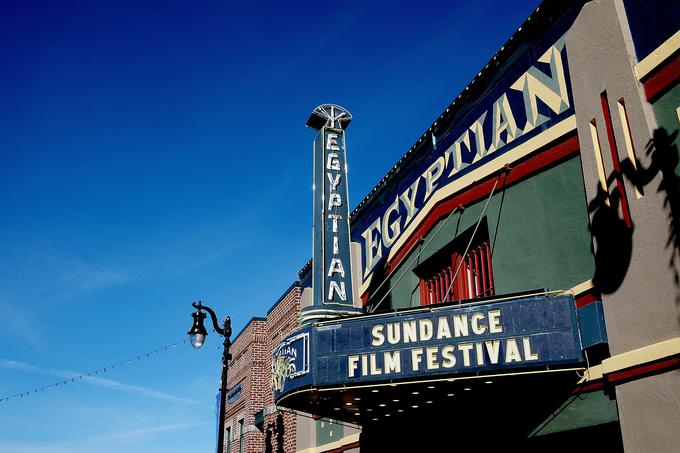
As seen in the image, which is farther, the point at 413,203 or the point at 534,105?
the point at 413,203

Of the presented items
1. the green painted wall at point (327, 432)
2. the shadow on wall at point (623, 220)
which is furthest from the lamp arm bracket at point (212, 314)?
the shadow on wall at point (623, 220)

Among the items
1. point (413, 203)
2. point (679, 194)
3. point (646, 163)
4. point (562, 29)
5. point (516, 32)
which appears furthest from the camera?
point (413, 203)

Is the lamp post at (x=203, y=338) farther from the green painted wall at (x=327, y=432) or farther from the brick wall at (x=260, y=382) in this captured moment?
the brick wall at (x=260, y=382)

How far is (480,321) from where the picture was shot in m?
8.98

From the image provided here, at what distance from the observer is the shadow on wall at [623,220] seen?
7.50 meters

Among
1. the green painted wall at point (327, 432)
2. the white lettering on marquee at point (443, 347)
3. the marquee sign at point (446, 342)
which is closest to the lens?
the marquee sign at point (446, 342)

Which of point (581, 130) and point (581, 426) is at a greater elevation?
point (581, 130)

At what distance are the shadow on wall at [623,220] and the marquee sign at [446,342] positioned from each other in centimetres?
70

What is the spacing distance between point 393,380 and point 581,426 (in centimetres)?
269

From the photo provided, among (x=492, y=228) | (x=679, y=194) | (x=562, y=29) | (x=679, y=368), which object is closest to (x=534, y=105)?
(x=562, y=29)

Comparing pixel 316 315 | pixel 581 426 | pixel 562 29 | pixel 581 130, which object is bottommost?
pixel 581 426

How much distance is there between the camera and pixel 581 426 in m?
8.74

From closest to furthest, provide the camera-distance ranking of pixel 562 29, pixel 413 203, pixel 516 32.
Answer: pixel 562 29, pixel 516 32, pixel 413 203

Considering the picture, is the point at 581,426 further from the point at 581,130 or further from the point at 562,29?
the point at 562,29
